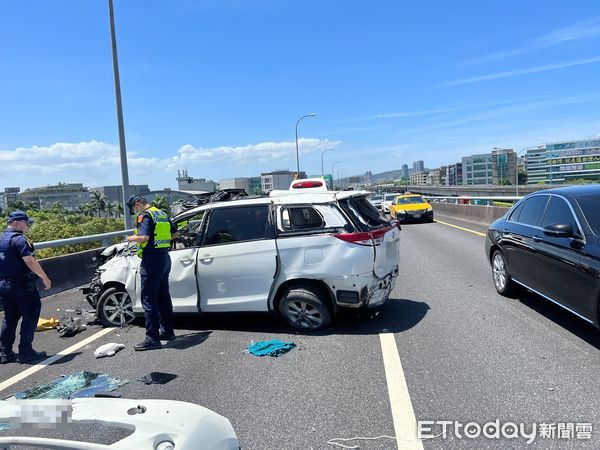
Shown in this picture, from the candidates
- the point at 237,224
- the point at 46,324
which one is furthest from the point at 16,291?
the point at 237,224

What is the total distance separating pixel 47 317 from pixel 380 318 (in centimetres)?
537

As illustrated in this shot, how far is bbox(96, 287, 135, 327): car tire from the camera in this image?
666 cm

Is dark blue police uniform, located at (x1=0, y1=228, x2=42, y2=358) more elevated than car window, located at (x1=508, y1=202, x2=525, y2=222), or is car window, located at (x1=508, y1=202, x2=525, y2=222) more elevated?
car window, located at (x1=508, y1=202, x2=525, y2=222)

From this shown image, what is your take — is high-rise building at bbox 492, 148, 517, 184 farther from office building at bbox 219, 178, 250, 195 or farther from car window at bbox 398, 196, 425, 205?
car window at bbox 398, 196, 425, 205

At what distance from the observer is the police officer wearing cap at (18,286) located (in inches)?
213

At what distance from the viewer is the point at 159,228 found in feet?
19.1

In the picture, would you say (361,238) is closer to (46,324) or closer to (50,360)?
(50,360)

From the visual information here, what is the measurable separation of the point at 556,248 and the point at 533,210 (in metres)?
1.32

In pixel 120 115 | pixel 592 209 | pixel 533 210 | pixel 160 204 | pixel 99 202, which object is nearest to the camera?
pixel 592 209

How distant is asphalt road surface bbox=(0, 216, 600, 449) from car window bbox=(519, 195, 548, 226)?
3.94 feet

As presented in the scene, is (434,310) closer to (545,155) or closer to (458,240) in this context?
(458,240)

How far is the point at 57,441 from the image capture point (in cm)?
187

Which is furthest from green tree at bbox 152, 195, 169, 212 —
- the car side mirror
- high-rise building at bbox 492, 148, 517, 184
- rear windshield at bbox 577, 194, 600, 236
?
high-rise building at bbox 492, 148, 517, 184

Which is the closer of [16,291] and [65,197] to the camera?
[16,291]
